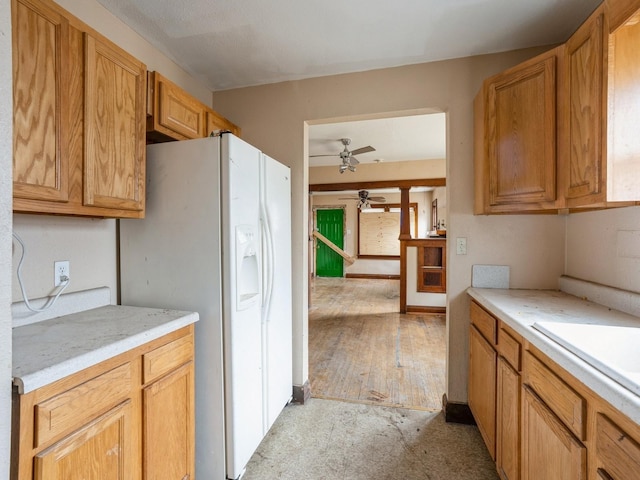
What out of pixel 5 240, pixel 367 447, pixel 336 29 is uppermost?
pixel 336 29

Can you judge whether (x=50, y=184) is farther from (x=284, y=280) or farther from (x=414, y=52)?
(x=414, y=52)

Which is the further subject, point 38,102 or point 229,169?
point 229,169

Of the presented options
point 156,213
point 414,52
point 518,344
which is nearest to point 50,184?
point 156,213

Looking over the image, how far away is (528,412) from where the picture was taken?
3.99 ft

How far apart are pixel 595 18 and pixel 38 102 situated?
219 centimetres

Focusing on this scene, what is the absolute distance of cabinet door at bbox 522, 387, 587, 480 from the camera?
2.99 feet

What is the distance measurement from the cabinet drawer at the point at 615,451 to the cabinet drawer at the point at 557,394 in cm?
8

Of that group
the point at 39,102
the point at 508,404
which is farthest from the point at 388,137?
the point at 39,102

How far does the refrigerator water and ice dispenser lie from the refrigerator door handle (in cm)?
7

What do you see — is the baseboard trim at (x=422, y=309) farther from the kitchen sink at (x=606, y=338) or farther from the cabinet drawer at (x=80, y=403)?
the cabinet drawer at (x=80, y=403)

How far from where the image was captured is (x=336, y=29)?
1.84m

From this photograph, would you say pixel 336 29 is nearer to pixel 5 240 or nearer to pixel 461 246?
pixel 461 246

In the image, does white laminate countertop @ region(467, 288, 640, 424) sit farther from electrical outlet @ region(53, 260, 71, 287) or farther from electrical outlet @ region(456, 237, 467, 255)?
electrical outlet @ region(53, 260, 71, 287)

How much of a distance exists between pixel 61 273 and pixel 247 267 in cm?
87
